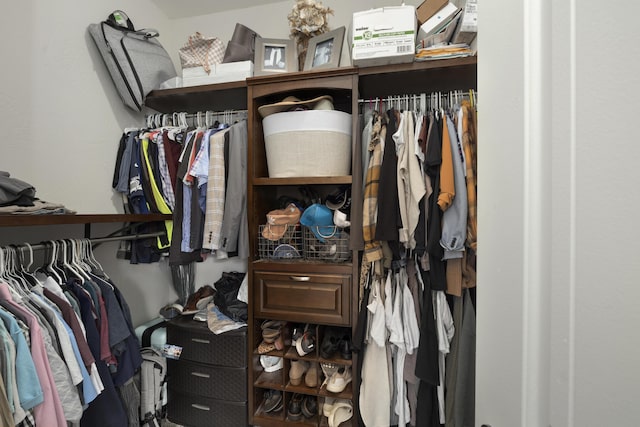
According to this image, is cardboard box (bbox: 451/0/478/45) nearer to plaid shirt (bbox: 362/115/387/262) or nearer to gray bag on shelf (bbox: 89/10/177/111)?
plaid shirt (bbox: 362/115/387/262)

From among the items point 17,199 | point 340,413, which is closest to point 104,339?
point 17,199

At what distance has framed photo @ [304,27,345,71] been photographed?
137 cm

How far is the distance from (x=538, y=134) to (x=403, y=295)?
3.38 feet

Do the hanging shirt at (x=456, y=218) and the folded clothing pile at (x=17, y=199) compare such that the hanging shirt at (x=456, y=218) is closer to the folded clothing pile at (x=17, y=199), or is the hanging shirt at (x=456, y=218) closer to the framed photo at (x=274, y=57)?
the framed photo at (x=274, y=57)

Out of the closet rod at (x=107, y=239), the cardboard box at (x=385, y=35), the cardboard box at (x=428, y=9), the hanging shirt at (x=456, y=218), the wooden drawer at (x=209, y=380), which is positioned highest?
the cardboard box at (x=428, y=9)

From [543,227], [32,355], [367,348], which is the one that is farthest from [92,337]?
[543,227]

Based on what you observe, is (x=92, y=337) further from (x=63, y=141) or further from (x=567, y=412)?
(x=567, y=412)

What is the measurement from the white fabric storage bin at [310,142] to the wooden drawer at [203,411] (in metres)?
1.27

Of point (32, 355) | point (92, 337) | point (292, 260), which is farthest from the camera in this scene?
point (292, 260)

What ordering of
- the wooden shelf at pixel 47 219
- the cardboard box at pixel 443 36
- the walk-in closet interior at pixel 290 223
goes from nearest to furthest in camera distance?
1. the walk-in closet interior at pixel 290 223
2. the wooden shelf at pixel 47 219
3. the cardboard box at pixel 443 36

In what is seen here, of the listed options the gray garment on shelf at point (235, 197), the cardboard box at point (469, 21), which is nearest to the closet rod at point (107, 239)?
the gray garment on shelf at point (235, 197)

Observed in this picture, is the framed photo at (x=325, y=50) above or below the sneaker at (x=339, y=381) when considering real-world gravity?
above

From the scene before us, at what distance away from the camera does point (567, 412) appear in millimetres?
334

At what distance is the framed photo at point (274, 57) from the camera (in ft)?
4.88
